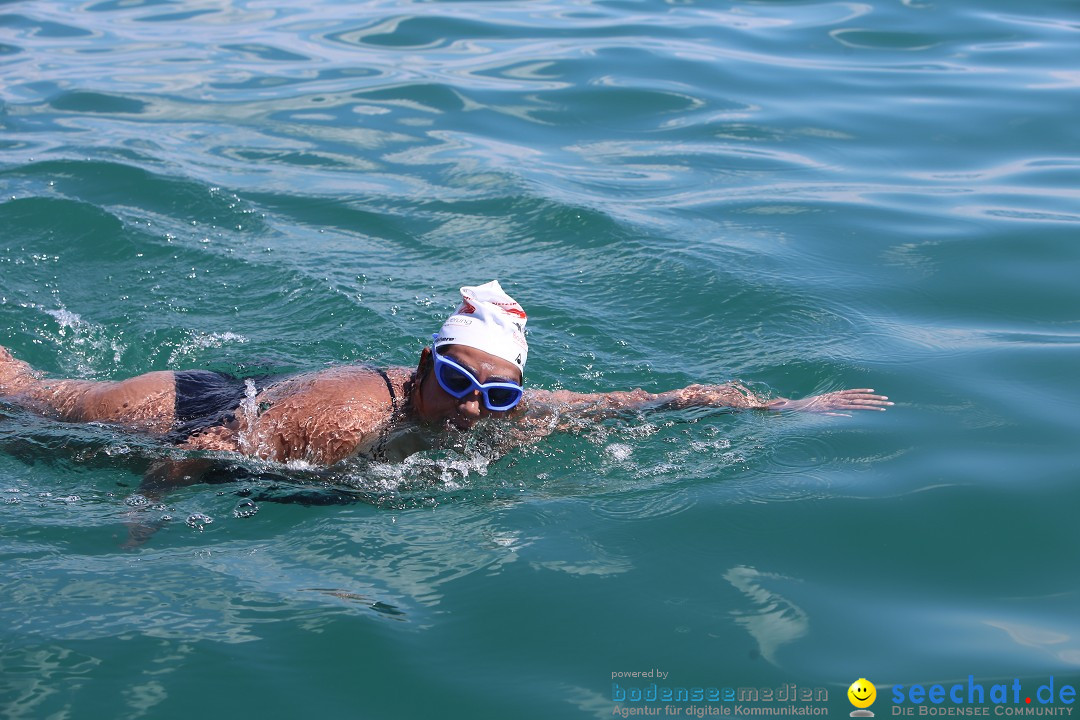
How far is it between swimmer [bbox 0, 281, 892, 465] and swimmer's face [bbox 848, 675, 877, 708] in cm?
215

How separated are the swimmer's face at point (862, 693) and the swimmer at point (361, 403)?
2151 millimetres

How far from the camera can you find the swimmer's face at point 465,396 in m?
5.43

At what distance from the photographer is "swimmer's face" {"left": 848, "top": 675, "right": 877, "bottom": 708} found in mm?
3887

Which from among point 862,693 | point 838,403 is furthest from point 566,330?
point 862,693

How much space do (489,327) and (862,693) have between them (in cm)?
249

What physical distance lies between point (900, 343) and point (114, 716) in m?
5.19

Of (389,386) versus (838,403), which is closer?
(389,386)

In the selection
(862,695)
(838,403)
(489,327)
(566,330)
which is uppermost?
(489,327)

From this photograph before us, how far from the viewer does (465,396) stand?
5.45m

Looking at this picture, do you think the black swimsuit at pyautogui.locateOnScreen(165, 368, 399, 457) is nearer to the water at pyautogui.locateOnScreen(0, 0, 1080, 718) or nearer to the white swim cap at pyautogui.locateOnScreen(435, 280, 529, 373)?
the water at pyautogui.locateOnScreen(0, 0, 1080, 718)

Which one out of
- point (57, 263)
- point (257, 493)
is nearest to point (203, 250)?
point (57, 263)

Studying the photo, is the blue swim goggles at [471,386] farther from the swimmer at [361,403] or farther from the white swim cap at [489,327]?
the white swim cap at [489,327]

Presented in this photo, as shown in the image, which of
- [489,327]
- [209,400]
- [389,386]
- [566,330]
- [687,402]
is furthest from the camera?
[566,330]

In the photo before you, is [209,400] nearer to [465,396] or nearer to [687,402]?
[465,396]
